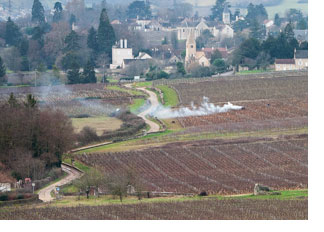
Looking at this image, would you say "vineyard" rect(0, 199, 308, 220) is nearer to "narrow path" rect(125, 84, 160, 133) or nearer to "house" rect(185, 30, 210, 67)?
"narrow path" rect(125, 84, 160, 133)

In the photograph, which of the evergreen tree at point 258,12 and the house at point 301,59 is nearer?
the house at point 301,59

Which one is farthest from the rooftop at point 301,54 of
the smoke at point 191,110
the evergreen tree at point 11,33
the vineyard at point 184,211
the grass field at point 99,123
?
the vineyard at point 184,211

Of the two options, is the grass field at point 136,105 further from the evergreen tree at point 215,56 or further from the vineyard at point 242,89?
the evergreen tree at point 215,56

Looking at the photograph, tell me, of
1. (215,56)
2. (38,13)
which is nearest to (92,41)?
(215,56)

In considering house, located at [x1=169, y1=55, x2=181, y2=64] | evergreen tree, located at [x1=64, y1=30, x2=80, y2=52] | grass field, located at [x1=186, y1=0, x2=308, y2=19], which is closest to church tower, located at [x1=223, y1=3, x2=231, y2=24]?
grass field, located at [x1=186, y1=0, x2=308, y2=19]

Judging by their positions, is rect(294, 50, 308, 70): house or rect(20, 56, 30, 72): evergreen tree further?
rect(20, 56, 30, 72): evergreen tree

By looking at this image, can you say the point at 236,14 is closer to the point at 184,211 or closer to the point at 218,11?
the point at 218,11
